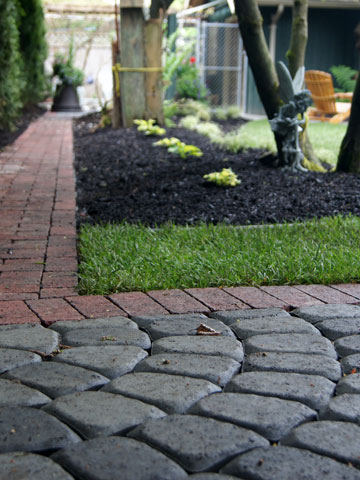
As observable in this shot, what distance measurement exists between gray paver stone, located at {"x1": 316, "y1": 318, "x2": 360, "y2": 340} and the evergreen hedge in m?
7.77

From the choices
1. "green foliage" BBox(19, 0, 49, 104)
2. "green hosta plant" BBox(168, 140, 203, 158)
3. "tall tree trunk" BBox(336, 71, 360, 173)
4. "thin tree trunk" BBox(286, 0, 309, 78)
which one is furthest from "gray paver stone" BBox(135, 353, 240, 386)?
"green foliage" BBox(19, 0, 49, 104)

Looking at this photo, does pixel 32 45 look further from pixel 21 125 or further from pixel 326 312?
pixel 326 312

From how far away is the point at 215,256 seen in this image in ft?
11.2

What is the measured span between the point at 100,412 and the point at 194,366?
17.4 inches

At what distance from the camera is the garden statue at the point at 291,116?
5.90m

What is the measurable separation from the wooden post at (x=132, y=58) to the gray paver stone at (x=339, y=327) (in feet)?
27.6

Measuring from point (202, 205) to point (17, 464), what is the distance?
3.42 metres

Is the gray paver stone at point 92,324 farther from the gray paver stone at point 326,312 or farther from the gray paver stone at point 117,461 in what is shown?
the gray paver stone at point 117,461

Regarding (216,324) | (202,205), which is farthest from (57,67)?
(216,324)

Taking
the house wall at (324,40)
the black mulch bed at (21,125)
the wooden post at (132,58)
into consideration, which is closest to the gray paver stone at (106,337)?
the black mulch bed at (21,125)

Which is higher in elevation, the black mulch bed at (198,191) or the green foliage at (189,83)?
the green foliage at (189,83)

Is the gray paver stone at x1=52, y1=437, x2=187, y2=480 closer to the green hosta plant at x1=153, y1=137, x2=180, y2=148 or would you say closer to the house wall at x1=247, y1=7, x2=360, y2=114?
the green hosta plant at x1=153, y1=137, x2=180, y2=148

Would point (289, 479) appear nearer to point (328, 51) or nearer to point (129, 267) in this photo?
point (129, 267)

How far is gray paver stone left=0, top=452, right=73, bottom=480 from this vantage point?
154 centimetres
